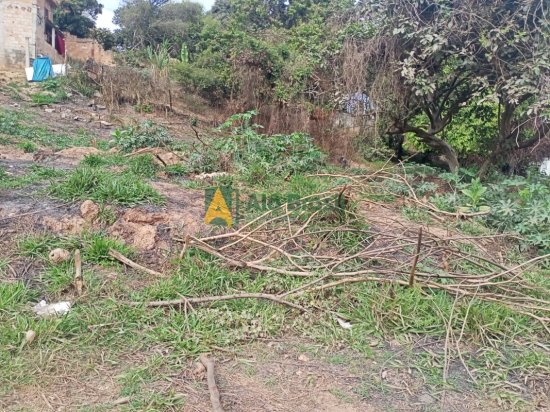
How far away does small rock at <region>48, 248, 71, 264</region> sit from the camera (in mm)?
2754

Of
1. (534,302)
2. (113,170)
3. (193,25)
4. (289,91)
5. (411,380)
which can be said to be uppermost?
(193,25)

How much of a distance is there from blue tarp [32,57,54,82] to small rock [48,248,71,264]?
13302 millimetres

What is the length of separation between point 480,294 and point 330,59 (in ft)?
17.7

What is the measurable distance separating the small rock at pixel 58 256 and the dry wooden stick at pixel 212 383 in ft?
4.36

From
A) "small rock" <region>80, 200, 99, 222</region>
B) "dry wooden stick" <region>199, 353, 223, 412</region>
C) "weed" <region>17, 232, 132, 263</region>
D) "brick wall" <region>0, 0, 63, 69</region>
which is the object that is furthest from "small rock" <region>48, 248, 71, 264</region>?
"brick wall" <region>0, 0, 63, 69</region>

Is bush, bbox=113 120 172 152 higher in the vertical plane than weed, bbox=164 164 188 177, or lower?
higher

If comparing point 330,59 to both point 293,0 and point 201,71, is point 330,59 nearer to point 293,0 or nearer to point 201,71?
point 201,71

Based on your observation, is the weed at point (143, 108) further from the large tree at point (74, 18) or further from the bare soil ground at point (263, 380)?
the large tree at point (74, 18)

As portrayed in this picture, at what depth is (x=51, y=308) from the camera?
2.35m

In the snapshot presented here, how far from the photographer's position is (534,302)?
271cm

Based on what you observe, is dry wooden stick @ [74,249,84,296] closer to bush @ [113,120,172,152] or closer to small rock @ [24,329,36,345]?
small rock @ [24,329,36,345]

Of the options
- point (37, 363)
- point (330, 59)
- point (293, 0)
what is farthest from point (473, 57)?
point (293, 0)

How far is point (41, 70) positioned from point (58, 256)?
13.8m

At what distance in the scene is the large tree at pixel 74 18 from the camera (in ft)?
66.3
